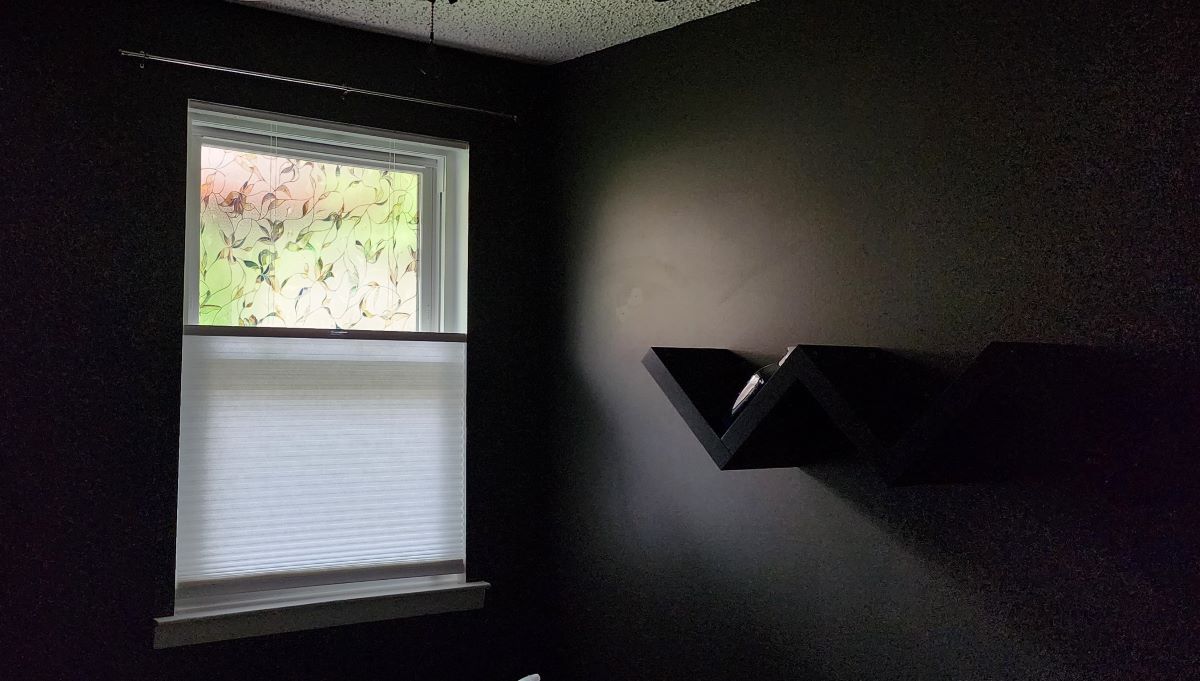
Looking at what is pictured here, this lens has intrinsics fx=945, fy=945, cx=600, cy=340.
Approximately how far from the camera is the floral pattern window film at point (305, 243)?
284 centimetres

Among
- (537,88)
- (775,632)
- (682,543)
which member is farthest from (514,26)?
(775,632)

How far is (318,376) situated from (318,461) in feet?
0.85

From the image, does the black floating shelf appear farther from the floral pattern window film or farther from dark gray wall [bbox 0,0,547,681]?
dark gray wall [bbox 0,0,547,681]

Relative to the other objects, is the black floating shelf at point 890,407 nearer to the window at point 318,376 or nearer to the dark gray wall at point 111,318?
the window at point 318,376

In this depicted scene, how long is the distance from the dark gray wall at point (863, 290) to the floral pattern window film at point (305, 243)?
0.58m

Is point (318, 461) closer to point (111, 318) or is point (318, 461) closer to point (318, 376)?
point (318, 376)

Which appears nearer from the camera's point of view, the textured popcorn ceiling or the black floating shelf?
the black floating shelf

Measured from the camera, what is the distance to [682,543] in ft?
9.12

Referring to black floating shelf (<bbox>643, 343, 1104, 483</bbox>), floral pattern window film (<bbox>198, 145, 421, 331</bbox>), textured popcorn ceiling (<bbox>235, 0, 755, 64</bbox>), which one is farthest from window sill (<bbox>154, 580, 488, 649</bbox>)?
textured popcorn ceiling (<bbox>235, 0, 755, 64</bbox>)

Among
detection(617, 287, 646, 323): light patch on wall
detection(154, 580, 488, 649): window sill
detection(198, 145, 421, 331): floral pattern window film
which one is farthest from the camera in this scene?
detection(617, 287, 646, 323): light patch on wall

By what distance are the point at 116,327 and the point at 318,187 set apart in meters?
0.75

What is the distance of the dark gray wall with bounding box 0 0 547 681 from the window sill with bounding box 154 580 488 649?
0.05 meters

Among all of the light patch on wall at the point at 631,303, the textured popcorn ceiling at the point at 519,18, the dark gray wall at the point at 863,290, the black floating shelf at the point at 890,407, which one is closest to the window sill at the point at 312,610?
the dark gray wall at the point at 863,290

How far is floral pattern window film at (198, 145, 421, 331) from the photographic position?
2844 mm
